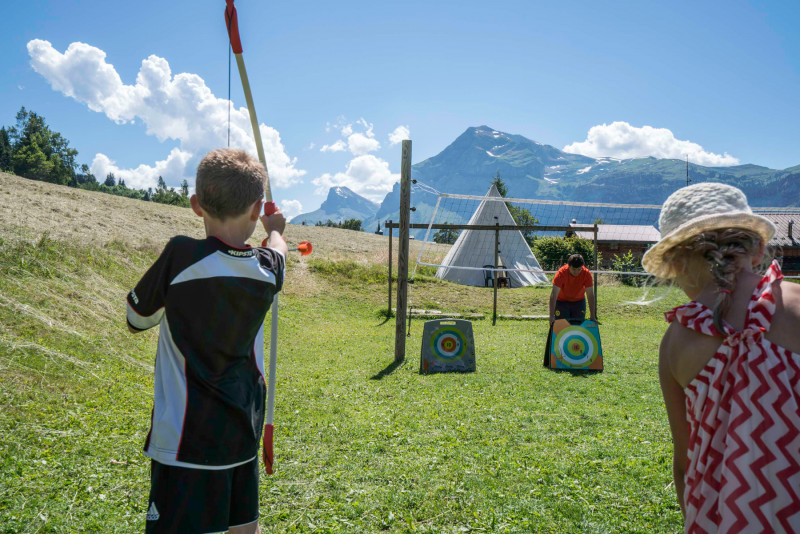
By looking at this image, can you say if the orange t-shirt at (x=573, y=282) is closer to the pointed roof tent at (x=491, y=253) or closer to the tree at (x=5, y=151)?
the pointed roof tent at (x=491, y=253)

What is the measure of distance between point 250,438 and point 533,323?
40.5 ft

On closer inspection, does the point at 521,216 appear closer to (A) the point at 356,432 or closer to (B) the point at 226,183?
(A) the point at 356,432

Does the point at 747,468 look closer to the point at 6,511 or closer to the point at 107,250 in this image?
the point at 6,511

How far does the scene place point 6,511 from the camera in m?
3.20

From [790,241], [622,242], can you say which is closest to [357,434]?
[622,242]

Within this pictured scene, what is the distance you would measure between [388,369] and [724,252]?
22.3ft

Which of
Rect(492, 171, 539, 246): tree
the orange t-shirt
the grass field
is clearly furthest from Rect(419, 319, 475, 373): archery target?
Rect(492, 171, 539, 246): tree

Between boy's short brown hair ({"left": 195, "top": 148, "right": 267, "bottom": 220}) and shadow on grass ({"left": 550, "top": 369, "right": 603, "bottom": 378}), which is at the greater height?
boy's short brown hair ({"left": 195, "top": 148, "right": 267, "bottom": 220})

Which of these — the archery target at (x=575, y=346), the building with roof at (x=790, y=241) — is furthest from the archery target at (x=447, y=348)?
the building with roof at (x=790, y=241)

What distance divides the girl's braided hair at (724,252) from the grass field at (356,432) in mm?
2332

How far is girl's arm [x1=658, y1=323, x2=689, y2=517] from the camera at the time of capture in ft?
4.79

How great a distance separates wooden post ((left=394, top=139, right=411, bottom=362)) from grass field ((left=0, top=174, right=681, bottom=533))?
1.24 ft

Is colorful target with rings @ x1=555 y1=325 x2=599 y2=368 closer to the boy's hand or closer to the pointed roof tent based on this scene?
the boy's hand

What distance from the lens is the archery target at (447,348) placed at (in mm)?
7688
